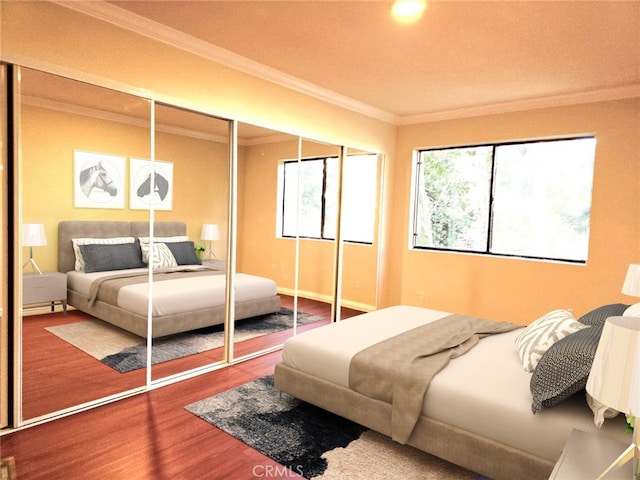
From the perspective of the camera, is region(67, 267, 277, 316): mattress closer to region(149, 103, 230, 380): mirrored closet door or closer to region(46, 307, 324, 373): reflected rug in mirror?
region(149, 103, 230, 380): mirrored closet door

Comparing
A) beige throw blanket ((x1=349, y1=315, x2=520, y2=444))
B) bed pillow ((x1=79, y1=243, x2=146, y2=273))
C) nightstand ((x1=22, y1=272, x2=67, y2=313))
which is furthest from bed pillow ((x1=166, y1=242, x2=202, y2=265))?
beige throw blanket ((x1=349, y1=315, x2=520, y2=444))

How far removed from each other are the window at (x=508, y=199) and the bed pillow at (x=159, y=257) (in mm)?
3340

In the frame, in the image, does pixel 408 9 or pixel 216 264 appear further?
pixel 216 264

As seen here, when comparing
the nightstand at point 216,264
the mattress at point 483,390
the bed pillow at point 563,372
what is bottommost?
the mattress at point 483,390

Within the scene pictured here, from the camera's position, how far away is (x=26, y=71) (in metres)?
2.42

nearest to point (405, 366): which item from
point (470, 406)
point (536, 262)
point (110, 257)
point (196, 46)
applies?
point (470, 406)

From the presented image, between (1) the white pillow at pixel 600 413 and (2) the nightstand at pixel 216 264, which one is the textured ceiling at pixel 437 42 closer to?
(2) the nightstand at pixel 216 264

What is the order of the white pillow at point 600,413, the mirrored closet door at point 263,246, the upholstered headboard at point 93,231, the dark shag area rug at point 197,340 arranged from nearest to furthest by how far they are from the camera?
the white pillow at point 600,413, the upholstered headboard at point 93,231, the dark shag area rug at point 197,340, the mirrored closet door at point 263,246

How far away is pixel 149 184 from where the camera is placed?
3084 mm

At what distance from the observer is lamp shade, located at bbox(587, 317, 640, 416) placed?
1.08 meters

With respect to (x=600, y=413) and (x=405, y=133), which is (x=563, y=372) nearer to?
(x=600, y=413)

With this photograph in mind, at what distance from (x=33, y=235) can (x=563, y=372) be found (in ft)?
9.68

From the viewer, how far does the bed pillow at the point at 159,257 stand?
314 centimetres

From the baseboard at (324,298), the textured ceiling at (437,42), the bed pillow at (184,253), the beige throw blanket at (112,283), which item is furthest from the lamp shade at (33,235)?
the baseboard at (324,298)
